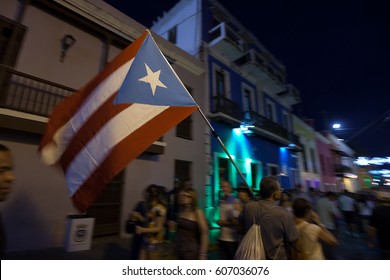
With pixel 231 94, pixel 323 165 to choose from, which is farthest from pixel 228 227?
pixel 323 165

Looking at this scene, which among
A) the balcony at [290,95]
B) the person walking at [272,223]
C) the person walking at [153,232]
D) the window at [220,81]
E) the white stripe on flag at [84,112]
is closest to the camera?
the person walking at [272,223]

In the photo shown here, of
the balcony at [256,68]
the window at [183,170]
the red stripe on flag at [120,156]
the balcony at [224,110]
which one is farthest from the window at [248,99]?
the red stripe on flag at [120,156]

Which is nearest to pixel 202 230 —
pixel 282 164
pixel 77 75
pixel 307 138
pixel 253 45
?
pixel 77 75

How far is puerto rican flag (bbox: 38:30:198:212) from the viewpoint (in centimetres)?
225

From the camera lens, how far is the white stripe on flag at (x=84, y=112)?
8.36ft

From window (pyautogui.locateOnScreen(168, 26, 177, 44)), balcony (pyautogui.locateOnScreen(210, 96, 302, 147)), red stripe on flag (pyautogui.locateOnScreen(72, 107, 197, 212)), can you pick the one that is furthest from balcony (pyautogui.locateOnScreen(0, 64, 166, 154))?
window (pyautogui.locateOnScreen(168, 26, 177, 44))

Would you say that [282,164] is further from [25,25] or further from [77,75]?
[25,25]

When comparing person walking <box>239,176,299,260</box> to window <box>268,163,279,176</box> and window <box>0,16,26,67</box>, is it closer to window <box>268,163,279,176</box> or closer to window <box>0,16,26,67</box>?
window <box>0,16,26,67</box>

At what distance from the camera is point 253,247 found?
201 cm

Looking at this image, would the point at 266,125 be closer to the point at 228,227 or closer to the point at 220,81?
the point at 220,81

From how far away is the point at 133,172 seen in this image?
760 cm

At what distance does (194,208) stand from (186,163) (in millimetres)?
6836

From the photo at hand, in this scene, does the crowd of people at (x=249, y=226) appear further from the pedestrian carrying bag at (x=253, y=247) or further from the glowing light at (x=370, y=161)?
the glowing light at (x=370, y=161)

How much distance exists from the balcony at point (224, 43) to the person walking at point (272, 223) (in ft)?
35.0
